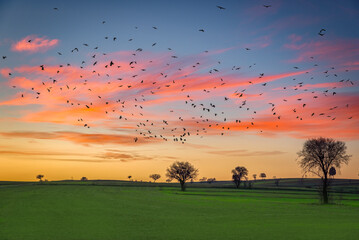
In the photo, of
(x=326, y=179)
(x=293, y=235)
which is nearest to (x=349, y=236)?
(x=293, y=235)

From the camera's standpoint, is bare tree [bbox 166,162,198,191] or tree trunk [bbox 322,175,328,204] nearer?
tree trunk [bbox 322,175,328,204]

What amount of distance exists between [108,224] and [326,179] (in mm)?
54313

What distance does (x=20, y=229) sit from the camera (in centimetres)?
2541

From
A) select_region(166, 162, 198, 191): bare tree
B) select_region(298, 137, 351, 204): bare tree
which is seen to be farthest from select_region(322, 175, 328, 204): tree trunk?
select_region(166, 162, 198, 191): bare tree

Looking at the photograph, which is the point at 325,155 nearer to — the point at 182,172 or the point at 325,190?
the point at 325,190

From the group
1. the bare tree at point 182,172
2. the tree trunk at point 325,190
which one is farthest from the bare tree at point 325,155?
the bare tree at point 182,172

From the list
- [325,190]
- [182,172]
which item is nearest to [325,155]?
[325,190]

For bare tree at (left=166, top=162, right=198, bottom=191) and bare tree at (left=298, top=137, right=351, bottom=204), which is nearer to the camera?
bare tree at (left=298, top=137, right=351, bottom=204)

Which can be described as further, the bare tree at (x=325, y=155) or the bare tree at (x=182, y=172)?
the bare tree at (x=182, y=172)

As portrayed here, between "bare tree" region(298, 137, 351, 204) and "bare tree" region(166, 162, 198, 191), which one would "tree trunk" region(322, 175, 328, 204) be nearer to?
"bare tree" region(298, 137, 351, 204)

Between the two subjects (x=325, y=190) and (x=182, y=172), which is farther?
(x=182, y=172)

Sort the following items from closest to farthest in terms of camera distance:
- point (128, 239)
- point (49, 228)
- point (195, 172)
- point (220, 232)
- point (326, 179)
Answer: point (128, 239), point (220, 232), point (49, 228), point (326, 179), point (195, 172)

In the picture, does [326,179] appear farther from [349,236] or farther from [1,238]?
[1,238]

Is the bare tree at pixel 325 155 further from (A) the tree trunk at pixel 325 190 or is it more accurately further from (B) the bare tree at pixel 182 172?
(B) the bare tree at pixel 182 172
